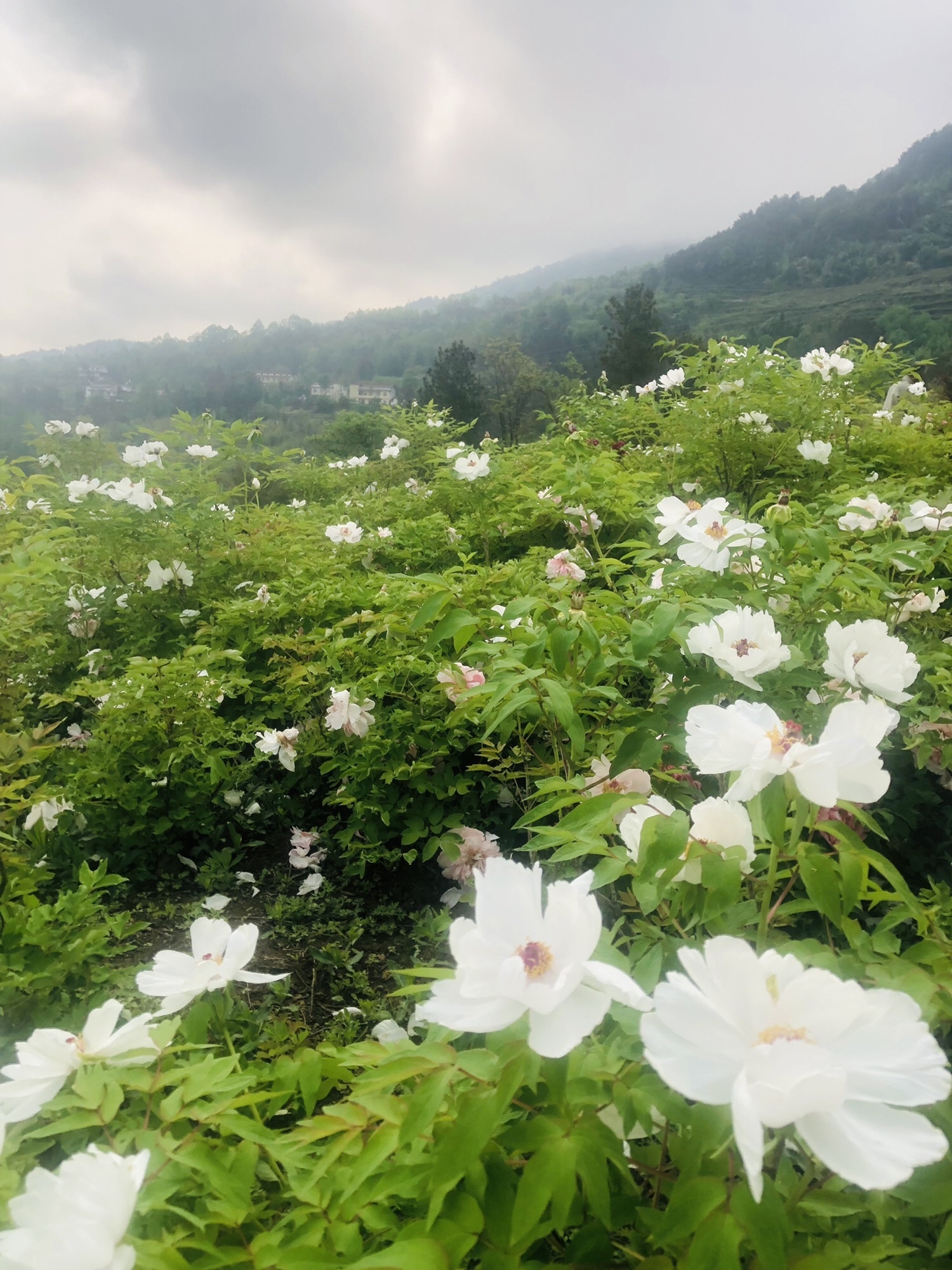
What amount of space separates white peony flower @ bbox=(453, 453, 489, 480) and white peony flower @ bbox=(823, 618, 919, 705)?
2403 millimetres

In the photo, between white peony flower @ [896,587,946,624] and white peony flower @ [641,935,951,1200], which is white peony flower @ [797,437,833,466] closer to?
white peony flower @ [896,587,946,624]

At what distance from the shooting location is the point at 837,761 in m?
0.64

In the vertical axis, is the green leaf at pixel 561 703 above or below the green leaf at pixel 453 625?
below

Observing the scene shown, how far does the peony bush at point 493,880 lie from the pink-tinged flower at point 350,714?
0.01m

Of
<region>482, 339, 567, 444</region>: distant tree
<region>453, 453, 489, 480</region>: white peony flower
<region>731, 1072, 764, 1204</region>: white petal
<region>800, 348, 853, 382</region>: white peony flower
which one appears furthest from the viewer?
<region>482, 339, 567, 444</region>: distant tree

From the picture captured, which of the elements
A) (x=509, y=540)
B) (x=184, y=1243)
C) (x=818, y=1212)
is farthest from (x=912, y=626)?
(x=509, y=540)

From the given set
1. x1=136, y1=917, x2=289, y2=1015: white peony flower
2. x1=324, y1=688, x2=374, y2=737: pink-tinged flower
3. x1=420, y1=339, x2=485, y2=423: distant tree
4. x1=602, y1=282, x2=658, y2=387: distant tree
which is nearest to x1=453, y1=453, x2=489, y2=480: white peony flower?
x1=324, y1=688, x2=374, y2=737: pink-tinged flower

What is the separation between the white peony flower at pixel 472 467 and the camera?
3.30 meters

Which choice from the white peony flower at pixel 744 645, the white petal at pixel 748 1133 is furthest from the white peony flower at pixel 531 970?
the white peony flower at pixel 744 645

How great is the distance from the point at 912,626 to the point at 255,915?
2.05m

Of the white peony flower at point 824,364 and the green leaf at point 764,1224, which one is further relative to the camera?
the white peony flower at point 824,364

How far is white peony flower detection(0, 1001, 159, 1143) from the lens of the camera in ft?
2.38

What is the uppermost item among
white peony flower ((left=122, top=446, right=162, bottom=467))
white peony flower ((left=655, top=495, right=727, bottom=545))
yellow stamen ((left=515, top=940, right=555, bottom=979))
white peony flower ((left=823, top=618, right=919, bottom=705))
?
white peony flower ((left=122, top=446, right=162, bottom=467))

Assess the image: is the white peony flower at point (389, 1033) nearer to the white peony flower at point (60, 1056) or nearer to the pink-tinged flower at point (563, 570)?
the white peony flower at point (60, 1056)
